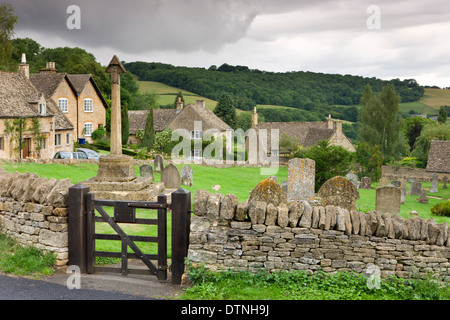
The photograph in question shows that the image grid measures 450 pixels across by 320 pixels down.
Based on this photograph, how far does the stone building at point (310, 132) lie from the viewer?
62.1 m

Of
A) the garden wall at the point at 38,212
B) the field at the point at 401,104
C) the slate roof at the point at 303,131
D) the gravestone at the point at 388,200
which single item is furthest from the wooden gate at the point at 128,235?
the field at the point at 401,104

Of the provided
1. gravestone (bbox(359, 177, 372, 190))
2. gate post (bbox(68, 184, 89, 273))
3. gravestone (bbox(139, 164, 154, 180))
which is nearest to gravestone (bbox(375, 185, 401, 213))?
gravestone (bbox(139, 164, 154, 180))

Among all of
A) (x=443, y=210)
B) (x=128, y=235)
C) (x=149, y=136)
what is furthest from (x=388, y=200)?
(x=149, y=136)

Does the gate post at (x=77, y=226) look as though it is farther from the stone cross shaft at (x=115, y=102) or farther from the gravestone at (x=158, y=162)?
the gravestone at (x=158, y=162)

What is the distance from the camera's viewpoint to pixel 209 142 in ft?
163

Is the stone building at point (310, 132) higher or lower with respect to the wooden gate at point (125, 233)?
higher

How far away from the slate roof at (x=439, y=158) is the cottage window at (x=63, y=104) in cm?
4014

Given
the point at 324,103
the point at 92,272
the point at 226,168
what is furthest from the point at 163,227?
the point at 324,103

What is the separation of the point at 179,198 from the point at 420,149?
61918 mm

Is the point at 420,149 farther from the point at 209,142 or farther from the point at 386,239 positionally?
the point at 386,239

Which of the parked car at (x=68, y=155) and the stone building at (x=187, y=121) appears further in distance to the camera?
the stone building at (x=187, y=121)
